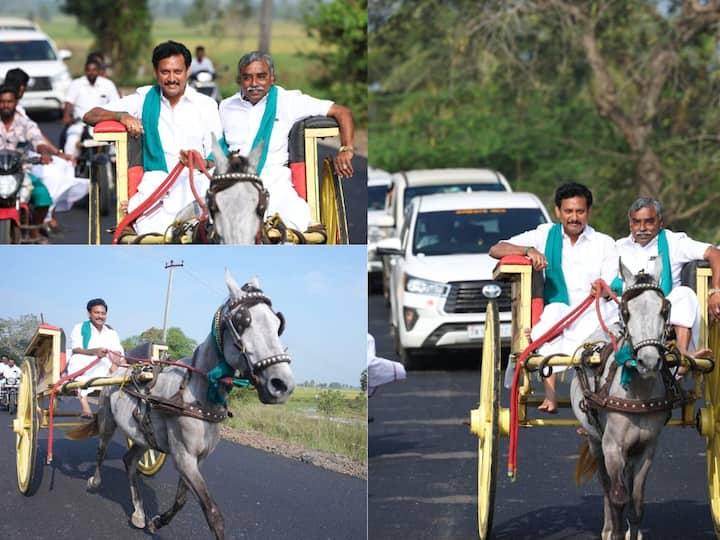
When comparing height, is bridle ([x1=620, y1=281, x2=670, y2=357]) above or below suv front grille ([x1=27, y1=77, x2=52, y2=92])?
below

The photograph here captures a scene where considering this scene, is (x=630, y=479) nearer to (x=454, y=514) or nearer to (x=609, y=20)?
(x=454, y=514)

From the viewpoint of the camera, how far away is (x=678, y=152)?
86.0 feet

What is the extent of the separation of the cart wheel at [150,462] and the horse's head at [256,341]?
85cm

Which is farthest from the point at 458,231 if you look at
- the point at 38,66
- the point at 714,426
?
the point at 38,66

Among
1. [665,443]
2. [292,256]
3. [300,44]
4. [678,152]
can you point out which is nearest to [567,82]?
[678,152]

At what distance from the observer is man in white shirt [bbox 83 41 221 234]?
908cm

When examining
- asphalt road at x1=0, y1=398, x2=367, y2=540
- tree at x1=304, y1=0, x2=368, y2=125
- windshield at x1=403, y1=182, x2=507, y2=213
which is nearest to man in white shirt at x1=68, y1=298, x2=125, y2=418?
A: asphalt road at x1=0, y1=398, x2=367, y2=540

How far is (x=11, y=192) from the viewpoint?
14.1 m

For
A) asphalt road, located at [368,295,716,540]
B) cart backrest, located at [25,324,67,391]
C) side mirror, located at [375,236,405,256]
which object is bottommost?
asphalt road, located at [368,295,716,540]

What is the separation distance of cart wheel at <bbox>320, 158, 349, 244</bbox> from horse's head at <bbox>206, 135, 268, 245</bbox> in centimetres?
211

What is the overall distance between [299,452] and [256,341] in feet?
2.71

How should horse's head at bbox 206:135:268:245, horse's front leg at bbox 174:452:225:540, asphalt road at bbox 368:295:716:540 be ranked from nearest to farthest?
horse's front leg at bbox 174:452:225:540
horse's head at bbox 206:135:268:245
asphalt road at bbox 368:295:716:540

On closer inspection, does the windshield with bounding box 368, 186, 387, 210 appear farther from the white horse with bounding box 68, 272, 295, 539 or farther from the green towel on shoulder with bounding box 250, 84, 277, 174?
the white horse with bounding box 68, 272, 295, 539

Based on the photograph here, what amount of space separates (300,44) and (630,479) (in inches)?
1312
